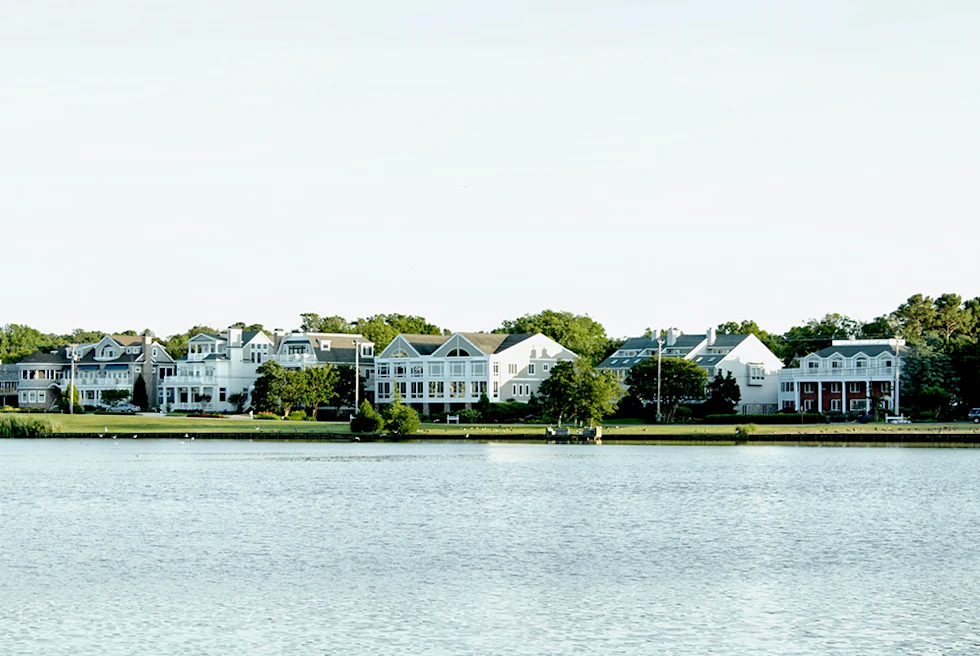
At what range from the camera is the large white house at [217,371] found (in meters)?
134

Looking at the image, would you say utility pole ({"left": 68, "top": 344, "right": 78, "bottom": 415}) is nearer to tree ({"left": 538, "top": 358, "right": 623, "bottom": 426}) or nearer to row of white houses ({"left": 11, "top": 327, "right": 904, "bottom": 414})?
row of white houses ({"left": 11, "top": 327, "right": 904, "bottom": 414})

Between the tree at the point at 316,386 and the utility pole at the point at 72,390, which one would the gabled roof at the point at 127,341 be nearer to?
the utility pole at the point at 72,390

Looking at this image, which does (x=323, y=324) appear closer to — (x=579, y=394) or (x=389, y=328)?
(x=389, y=328)

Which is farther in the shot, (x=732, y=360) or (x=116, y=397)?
(x=116, y=397)

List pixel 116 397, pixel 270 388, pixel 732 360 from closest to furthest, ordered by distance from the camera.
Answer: pixel 270 388
pixel 732 360
pixel 116 397

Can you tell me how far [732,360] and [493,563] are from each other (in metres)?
94.7

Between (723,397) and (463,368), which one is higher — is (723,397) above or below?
below

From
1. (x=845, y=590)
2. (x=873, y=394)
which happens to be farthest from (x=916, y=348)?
(x=845, y=590)

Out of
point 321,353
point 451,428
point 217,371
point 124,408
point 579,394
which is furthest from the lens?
point 124,408

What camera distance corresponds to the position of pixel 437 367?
12488 cm

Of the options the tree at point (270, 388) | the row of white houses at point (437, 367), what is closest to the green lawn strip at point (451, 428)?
the tree at point (270, 388)

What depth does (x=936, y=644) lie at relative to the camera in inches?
891

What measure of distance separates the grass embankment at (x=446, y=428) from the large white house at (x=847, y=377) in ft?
45.7

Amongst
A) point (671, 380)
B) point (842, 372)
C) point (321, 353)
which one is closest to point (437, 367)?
point (321, 353)
